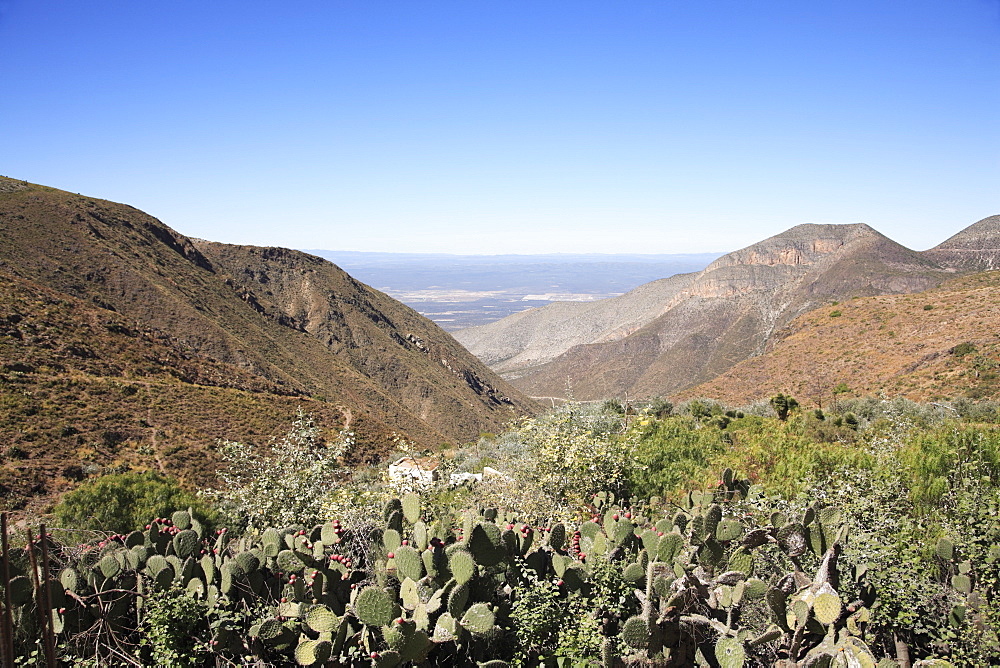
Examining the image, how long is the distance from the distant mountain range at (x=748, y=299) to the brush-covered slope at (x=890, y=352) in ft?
58.0

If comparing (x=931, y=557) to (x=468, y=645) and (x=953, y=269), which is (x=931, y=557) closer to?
(x=468, y=645)

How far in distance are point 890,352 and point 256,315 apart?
146ft

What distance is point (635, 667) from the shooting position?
409cm

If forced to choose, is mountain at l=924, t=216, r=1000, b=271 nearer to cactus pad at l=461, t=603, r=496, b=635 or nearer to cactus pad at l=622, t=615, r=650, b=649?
cactus pad at l=622, t=615, r=650, b=649

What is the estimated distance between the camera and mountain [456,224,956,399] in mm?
73750

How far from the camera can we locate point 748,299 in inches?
3585

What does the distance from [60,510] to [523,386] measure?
93395mm

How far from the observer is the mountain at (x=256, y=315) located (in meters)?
36.1

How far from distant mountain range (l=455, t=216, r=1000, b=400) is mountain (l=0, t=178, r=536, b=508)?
17362mm

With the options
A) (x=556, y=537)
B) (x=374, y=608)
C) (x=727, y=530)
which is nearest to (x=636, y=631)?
(x=556, y=537)

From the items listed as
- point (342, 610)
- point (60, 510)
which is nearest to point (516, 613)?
point (342, 610)

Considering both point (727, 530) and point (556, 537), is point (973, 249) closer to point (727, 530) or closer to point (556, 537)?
point (727, 530)

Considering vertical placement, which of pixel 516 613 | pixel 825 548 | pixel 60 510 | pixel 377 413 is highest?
pixel 825 548

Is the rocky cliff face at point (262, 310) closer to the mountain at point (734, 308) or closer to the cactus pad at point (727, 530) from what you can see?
the mountain at point (734, 308)
